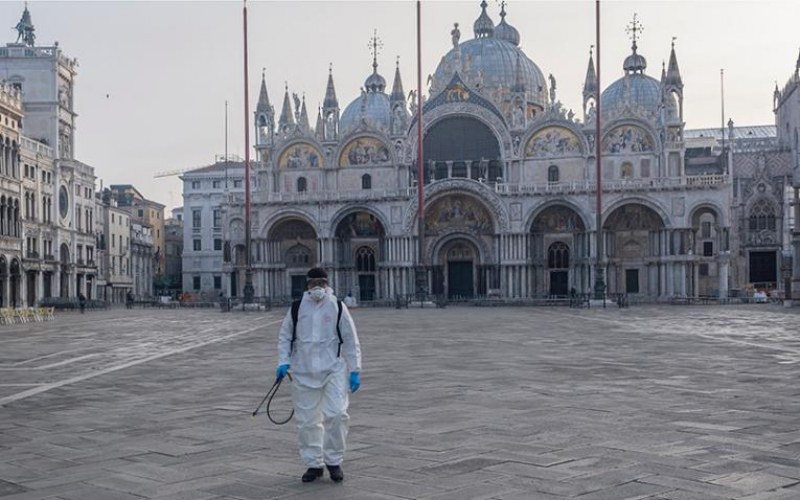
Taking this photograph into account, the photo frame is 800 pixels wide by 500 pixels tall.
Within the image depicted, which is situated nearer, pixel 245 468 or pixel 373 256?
pixel 245 468

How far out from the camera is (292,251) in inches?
2749

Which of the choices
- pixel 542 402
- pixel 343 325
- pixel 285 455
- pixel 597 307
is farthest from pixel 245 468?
pixel 597 307

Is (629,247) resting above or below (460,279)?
above

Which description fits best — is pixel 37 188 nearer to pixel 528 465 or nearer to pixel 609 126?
pixel 609 126

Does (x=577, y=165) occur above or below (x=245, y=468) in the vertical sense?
above

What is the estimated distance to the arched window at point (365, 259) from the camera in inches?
2707

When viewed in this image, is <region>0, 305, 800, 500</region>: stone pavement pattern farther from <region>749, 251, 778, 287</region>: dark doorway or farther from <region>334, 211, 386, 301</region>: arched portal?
<region>749, 251, 778, 287</region>: dark doorway

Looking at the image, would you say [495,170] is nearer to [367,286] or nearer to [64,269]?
[367,286]

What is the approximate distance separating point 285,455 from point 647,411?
4.51 m

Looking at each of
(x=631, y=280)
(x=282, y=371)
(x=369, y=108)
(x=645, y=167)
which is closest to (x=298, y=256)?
(x=369, y=108)

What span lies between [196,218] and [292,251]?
3130 centimetres

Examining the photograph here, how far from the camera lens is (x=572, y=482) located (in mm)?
7648

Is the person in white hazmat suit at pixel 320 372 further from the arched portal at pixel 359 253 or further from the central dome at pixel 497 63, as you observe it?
the central dome at pixel 497 63

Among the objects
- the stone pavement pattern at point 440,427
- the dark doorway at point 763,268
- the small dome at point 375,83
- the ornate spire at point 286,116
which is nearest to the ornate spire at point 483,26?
the small dome at point 375,83
